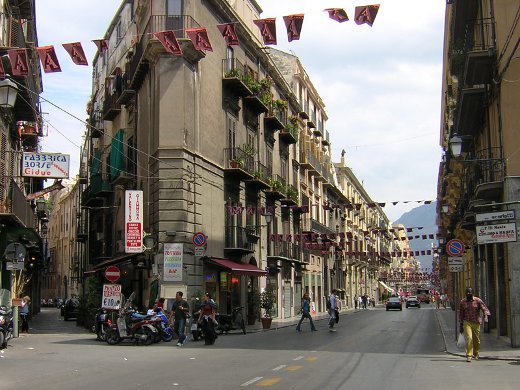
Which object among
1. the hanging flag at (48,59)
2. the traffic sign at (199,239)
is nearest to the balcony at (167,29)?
the traffic sign at (199,239)

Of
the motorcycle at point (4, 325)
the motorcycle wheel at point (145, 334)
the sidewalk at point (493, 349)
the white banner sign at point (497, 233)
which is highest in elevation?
the white banner sign at point (497, 233)

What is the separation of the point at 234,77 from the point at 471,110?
12.2m

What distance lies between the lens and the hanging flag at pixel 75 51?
15.9 meters

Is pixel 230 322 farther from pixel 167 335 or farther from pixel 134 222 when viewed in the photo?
pixel 134 222

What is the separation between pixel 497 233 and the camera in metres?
16.9

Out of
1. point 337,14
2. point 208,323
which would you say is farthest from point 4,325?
point 337,14

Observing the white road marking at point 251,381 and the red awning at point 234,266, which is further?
the red awning at point 234,266

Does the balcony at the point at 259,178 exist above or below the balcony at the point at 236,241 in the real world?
above

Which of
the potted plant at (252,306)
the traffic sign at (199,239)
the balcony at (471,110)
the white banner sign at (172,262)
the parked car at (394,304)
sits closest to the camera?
the balcony at (471,110)

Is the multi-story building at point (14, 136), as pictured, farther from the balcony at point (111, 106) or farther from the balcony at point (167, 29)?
the balcony at point (111, 106)

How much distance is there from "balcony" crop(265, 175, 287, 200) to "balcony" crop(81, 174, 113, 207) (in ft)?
29.8

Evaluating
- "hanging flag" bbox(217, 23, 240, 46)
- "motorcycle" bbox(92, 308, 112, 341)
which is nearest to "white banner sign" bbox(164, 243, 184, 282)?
"motorcycle" bbox(92, 308, 112, 341)

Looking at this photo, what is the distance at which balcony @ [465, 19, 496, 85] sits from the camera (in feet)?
63.4

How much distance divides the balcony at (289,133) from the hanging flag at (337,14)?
26845 mm
